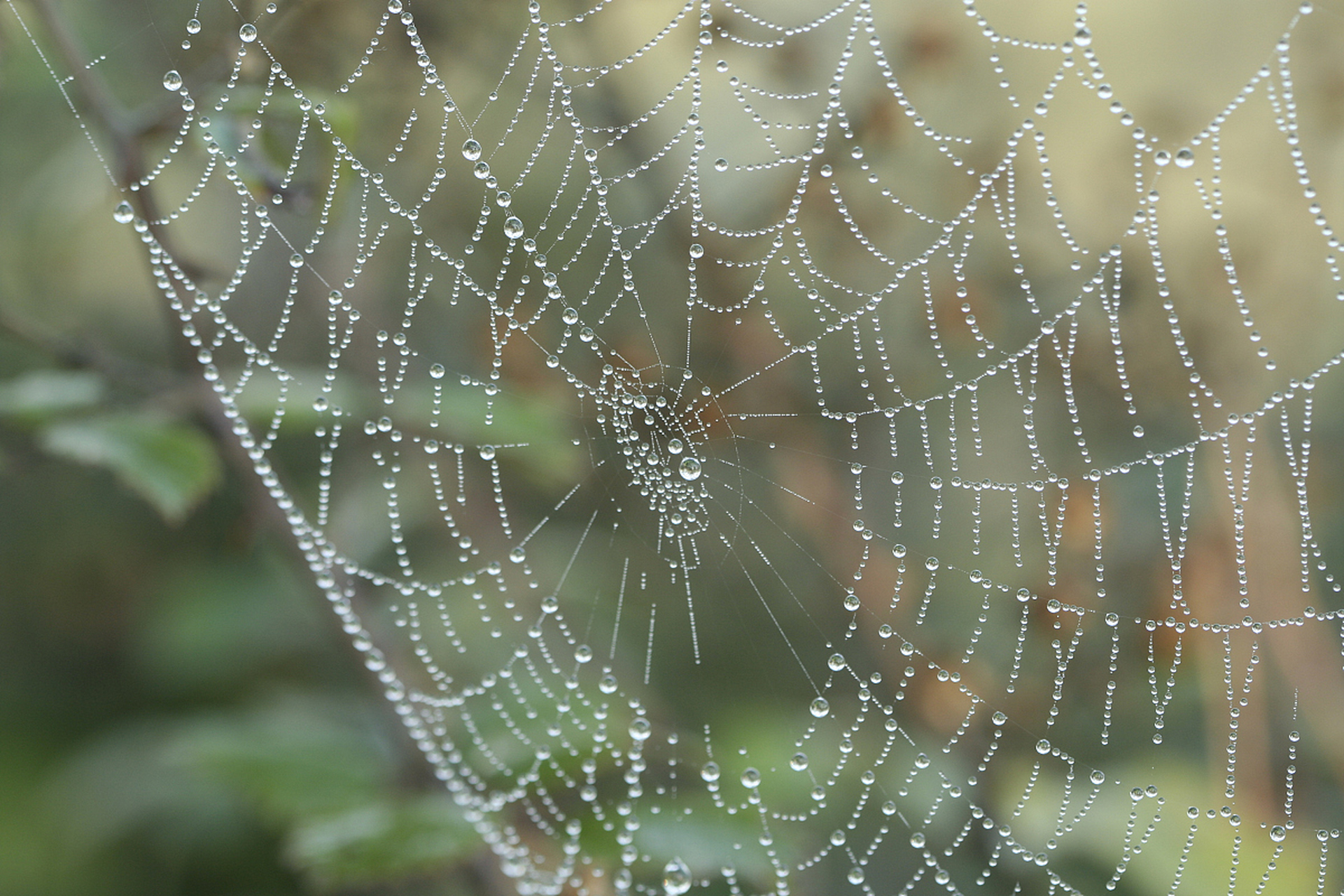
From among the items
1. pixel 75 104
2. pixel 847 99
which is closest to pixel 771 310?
pixel 847 99

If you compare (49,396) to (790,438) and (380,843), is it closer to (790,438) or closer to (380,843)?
(380,843)

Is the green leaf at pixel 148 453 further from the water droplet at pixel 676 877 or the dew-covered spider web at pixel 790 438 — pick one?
the water droplet at pixel 676 877

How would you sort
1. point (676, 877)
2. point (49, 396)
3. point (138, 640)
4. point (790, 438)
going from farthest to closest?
point (138, 640) < point (790, 438) < point (676, 877) < point (49, 396)

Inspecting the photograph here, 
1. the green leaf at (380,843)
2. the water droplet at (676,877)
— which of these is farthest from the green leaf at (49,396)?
the water droplet at (676,877)

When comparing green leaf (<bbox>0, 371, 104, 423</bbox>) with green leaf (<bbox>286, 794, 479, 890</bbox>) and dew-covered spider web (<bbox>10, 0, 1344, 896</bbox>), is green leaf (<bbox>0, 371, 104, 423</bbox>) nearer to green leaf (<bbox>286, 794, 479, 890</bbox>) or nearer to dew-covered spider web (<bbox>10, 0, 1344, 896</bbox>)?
dew-covered spider web (<bbox>10, 0, 1344, 896</bbox>)

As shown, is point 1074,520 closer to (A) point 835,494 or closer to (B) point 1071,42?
(A) point 835,494

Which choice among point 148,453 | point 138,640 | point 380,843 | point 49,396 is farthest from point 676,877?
point 138,640

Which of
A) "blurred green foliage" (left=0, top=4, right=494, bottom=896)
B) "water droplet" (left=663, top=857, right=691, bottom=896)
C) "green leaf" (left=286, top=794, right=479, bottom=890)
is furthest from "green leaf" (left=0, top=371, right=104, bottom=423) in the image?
"water droplet" (left=663, top=857, right=691, bottom=896)
